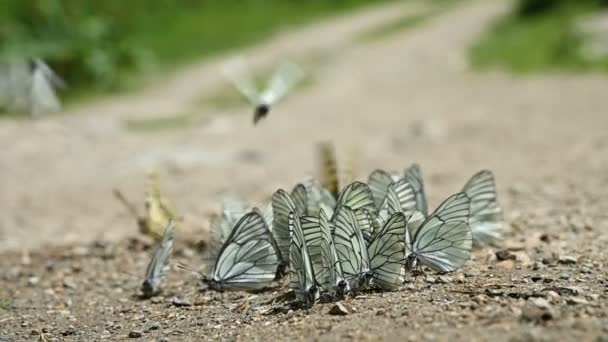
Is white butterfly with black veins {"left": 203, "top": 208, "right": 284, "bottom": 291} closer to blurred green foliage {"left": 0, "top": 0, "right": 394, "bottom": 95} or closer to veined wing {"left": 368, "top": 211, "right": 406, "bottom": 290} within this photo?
veined wing {"left": 368, "top": 211, "right": 406, "bottom": 290}

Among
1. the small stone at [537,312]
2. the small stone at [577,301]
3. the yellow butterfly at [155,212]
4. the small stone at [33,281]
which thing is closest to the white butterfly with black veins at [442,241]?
the small stone at [577,301]

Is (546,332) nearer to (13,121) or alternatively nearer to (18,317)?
(18,317)

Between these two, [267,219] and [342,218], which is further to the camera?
[267,219]

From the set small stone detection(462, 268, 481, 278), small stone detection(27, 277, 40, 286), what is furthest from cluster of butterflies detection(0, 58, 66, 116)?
small stone detection(462, 268, 481, 278)

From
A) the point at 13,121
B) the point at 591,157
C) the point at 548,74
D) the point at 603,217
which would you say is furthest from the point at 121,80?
the point at 603,217

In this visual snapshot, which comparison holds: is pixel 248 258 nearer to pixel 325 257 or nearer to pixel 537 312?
pixel 325 257
